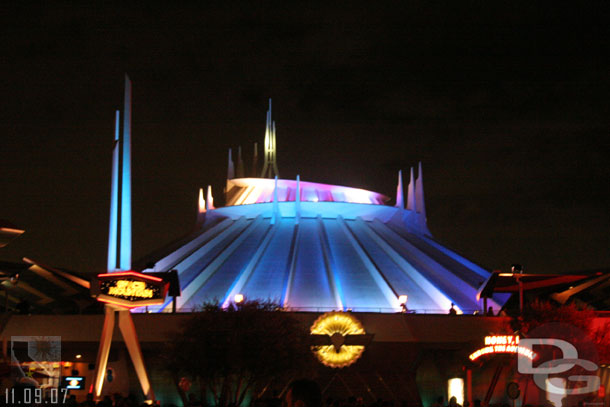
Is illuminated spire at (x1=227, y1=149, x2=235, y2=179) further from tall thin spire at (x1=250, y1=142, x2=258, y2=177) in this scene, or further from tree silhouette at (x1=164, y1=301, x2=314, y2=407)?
tree silhouette at (x1=164, y1=301, x2=314, y2=407)

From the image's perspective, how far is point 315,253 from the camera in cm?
4053

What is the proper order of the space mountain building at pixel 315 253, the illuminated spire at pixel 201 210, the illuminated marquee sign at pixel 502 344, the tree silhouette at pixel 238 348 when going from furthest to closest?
1. the illuminated spire at pixel 201 210
2. the space mountain building at pixel 315 253
3. the tree silhouette at pixel 238 348
4. the illuminated marquee sign at pixel 502 344

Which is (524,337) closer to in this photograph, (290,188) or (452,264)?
(452,264)

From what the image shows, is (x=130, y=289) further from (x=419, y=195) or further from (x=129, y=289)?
(x=419, y=195)

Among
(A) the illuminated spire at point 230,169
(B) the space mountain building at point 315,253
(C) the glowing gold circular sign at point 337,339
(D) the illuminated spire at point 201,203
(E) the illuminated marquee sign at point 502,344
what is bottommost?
(E) the illuminated marquee sign at point 502,344

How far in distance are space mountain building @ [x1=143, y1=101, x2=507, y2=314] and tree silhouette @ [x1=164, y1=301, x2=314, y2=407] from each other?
545 centimetres

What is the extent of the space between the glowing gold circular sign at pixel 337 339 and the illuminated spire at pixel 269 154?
20594mm

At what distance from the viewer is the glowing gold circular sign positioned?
100 feet

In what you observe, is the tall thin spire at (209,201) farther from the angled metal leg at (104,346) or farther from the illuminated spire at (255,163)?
A: the angled metal leg at (104,346)

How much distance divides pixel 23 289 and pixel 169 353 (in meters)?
13.1

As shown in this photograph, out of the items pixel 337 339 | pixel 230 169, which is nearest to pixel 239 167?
pixel 230 169

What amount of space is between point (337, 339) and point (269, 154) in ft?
77.3

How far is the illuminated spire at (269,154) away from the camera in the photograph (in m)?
51.5

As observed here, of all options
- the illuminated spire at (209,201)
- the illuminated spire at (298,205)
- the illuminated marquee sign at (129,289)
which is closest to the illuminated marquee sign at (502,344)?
the illuminated marquee sign at (129,289)
